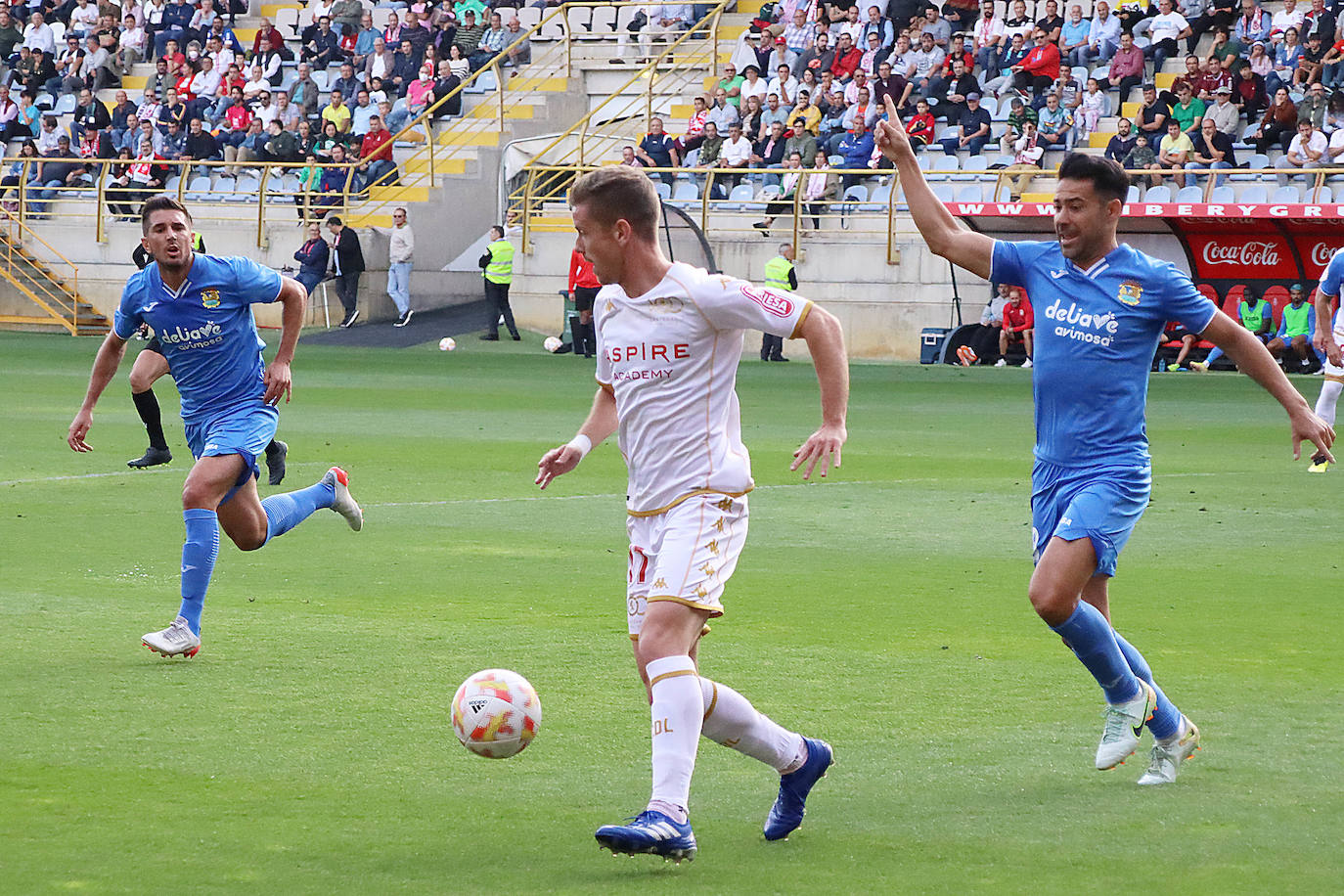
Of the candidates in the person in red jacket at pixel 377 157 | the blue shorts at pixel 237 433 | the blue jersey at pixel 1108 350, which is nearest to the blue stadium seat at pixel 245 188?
the person in red jacket at pixel 377 157

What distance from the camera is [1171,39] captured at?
96.9 ft

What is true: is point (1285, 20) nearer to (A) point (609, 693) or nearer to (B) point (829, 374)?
(A) point (609, 693)

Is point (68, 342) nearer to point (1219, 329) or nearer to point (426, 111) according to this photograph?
point (426, 111)

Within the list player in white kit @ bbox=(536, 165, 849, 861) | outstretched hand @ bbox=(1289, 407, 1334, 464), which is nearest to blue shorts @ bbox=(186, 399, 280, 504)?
A: player in white kit @ bbox=(536, 165, 849, 861)

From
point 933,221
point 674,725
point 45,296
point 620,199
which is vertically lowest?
point 45,296

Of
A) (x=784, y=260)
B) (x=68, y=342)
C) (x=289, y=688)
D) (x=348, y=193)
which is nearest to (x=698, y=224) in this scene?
(x=784, y=260)

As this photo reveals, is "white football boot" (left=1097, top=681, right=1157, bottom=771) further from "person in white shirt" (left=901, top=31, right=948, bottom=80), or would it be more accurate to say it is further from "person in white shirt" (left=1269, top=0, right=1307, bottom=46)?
"person in white shirt" (left=901, top=31, right=948, bottom=80)

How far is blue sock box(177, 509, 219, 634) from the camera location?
7.49m

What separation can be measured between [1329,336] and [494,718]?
10.5m

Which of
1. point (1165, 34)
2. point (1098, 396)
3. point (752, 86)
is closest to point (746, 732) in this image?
point (1098, 396)

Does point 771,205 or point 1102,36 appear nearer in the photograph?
point 1102,36

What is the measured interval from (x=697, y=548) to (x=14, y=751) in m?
2.46

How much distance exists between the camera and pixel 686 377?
5023 millimetres

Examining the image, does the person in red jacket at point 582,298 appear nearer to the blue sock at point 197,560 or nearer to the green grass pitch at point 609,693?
the green grass pitch at point 609,693
